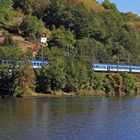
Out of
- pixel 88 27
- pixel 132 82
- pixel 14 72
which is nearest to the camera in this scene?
pixel 14 72

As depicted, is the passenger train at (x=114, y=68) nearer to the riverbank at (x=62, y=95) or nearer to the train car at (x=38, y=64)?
the riverbank at (x=62, y=95)

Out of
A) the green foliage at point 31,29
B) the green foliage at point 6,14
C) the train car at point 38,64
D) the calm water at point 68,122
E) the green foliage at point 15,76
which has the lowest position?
the calm water at point 68,122

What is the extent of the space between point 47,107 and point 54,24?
109m

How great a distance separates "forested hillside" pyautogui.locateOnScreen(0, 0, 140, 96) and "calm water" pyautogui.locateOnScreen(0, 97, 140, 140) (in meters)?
24.2

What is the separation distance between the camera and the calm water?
42938 mm

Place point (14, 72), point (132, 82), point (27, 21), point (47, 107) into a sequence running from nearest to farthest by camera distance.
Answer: point (47, 107), point (14, 72), point (132, 82), point (27, 21)

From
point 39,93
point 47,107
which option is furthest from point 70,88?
point 47,107

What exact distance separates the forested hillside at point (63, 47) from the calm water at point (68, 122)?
24.2 m

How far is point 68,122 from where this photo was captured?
5178 centimetres

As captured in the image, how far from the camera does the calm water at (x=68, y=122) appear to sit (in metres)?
42.9

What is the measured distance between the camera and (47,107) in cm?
6881

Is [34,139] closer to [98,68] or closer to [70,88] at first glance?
[70,88]

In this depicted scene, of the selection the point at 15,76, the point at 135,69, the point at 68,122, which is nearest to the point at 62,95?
the point at 15,76

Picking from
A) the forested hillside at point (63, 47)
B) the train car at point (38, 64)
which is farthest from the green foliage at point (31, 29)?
the train car at point (38, 64)
